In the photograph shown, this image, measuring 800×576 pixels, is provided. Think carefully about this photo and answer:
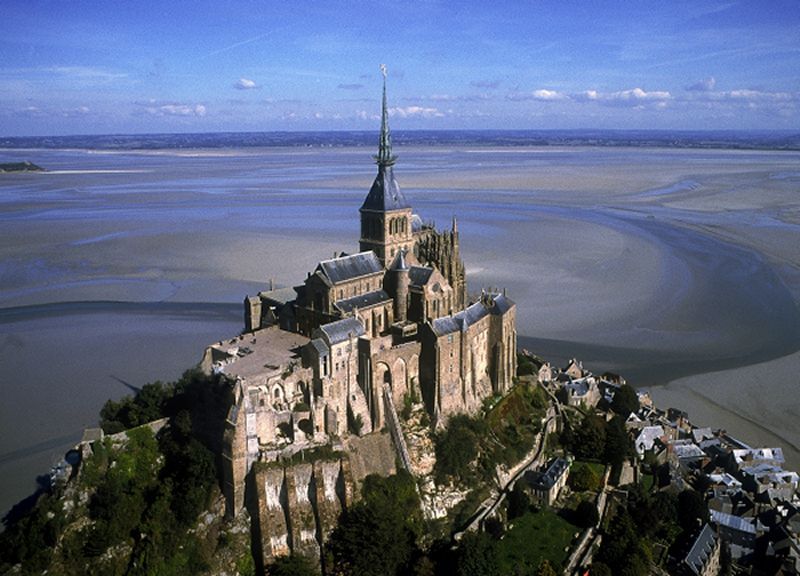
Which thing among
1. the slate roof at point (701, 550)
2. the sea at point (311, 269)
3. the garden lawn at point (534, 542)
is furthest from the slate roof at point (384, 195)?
the slate roof at point (701, 550)

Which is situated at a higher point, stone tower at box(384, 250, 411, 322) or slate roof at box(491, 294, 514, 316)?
stone tower at box(384, 250, 411, 322)

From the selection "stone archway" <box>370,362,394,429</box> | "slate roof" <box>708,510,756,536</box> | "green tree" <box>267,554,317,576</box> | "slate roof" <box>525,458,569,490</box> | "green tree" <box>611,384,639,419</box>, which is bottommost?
"slate roof" <box>708,510,756,536</box>

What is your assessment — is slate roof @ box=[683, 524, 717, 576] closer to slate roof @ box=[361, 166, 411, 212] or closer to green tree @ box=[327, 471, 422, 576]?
green tree @ box=[327, 471, 422, 576]

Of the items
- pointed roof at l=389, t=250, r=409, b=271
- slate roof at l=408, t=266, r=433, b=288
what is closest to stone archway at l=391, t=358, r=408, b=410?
slate roof at l=408, t=266, r=433, b=288

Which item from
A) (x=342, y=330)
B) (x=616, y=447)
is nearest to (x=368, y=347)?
(x=342, y=330)

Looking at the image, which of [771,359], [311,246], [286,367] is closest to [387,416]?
[286,367]

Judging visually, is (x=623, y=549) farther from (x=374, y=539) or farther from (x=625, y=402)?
(x=625, y=402)

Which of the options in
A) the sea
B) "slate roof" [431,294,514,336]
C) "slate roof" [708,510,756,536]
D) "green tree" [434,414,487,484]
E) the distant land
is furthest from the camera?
the distant land
